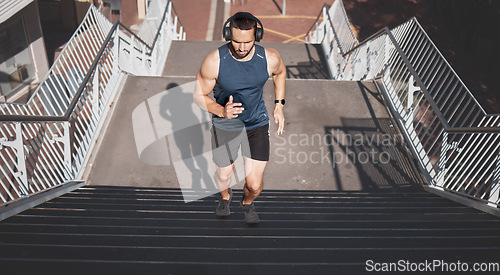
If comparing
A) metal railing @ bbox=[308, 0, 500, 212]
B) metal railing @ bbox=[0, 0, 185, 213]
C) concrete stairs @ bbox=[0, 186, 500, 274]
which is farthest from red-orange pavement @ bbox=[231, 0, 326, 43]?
concrete stairs @ bbox=[0, 186, 500, 274]

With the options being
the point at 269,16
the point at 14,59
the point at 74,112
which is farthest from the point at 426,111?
the point at 269,16

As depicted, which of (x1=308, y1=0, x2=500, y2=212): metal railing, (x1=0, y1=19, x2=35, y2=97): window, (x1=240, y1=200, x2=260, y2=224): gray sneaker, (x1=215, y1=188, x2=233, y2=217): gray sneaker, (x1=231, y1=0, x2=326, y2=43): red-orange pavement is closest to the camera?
(x1=240, y1=200, x2=260, y2=224): gray sneaker

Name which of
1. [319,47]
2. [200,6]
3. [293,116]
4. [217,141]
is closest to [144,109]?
[293,116]

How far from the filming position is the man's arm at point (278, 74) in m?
3.85

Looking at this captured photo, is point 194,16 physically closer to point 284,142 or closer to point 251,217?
point 284,142

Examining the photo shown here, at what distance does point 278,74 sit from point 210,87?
26.1 inches

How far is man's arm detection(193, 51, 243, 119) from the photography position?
3.54m

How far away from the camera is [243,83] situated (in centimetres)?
372

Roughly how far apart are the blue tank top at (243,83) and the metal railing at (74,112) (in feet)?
6.85

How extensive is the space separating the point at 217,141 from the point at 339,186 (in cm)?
278

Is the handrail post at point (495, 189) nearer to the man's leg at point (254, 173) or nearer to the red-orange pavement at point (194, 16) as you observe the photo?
the man's leg at point (254, 173)

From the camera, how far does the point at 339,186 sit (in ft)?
20.6

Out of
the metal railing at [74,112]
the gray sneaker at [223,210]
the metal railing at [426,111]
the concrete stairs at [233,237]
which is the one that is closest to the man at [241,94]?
the gray sneaker at [223,210]

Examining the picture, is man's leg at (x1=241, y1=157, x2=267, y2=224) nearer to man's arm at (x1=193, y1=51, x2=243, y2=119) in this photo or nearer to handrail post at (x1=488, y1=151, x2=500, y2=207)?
man's arm at (x1=193, y1=51, x2=243, y2=119)
